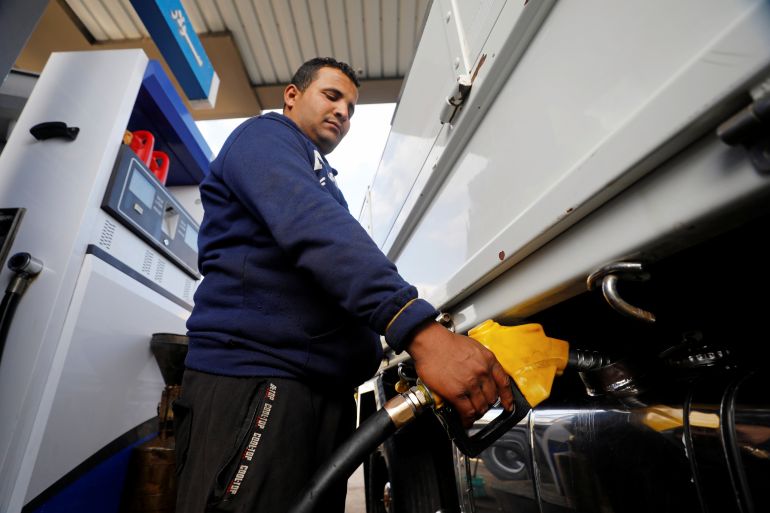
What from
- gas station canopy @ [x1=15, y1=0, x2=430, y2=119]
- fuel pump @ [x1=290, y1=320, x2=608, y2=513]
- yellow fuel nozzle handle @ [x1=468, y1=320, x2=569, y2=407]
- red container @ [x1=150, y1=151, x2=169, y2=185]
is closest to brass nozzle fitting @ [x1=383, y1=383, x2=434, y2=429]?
fuel pump @ [x1=290, y1=320, x2=608, y2=513]

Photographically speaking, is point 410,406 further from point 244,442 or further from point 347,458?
point 244,442

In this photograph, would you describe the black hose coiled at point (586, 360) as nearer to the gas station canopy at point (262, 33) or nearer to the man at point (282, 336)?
the man at point (282, 336)

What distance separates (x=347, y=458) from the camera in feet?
2.15

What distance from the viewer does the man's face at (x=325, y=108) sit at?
1291mm

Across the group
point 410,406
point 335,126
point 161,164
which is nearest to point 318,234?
point 410,406

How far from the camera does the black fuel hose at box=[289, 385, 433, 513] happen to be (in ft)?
2.13

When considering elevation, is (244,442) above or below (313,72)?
below

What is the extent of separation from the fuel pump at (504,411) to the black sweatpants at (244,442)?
4.9 inches

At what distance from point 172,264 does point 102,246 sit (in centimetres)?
69

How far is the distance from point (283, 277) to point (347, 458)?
1.38 ft

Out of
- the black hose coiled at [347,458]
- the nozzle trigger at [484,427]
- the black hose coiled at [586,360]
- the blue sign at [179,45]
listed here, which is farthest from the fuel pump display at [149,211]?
the black hose coiled at [586,360]

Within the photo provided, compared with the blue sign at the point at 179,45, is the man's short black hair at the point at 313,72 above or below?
below

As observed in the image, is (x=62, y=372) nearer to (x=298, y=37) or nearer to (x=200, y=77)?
(x=200, y=77)

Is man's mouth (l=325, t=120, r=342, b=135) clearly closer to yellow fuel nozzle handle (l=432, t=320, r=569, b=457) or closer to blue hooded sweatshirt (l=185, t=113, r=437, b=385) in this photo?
blue hooded sweatshirt (l=185, t=113, r=437, b=385)
